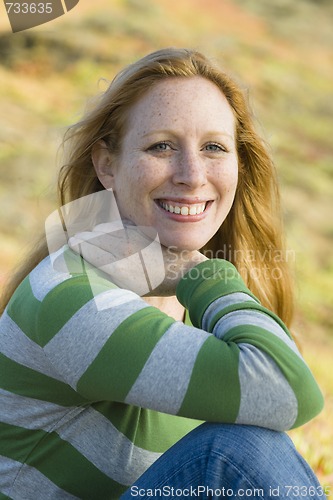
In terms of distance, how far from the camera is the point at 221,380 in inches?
68.6

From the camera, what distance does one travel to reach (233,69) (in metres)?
6.93

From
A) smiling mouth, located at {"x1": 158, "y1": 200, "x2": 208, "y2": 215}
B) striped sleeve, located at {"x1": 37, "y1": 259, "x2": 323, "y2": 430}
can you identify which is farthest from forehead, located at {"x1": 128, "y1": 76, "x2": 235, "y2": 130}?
striped sleeve, located at {"x1": 37, "y1": 259, "x2": 323, "y2": 430}

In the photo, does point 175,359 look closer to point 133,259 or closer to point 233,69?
point 133,259

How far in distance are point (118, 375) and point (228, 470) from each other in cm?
33

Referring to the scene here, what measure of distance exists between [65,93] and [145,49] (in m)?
2.28

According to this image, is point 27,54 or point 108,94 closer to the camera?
point 108,94

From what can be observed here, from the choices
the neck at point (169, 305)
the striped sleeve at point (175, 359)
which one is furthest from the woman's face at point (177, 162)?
the striped sleeve at point (175, 359)

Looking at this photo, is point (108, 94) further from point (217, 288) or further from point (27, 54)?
point (27, 54)

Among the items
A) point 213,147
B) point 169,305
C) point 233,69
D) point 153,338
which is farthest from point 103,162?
point 233,69

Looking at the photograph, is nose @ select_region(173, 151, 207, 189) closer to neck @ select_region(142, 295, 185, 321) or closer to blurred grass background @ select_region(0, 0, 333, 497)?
neck @ select_region(142, 295, 185, 321)

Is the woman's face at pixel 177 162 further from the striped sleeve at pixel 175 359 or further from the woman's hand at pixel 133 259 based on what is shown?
the striped sleeve at pixel 175 359

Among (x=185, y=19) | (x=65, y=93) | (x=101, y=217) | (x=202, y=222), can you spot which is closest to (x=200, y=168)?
(x=202, y=222)

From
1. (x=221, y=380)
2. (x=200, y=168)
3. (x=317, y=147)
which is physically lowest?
(x=317, y=147)

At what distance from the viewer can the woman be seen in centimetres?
177
